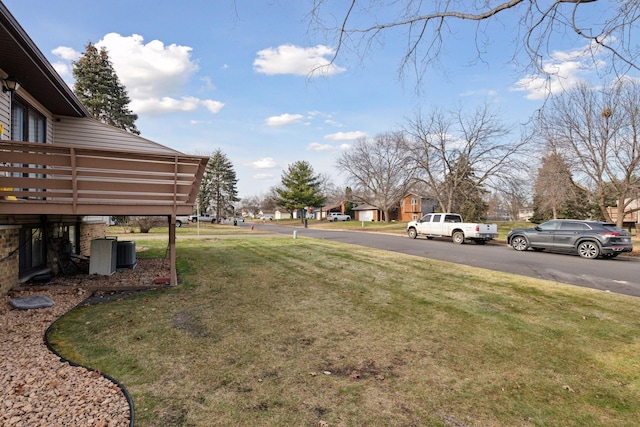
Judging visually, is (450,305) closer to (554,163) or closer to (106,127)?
(106,127)

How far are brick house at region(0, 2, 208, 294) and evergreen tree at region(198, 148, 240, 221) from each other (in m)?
55.0

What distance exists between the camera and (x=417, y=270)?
975 centimetres

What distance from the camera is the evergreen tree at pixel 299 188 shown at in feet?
191

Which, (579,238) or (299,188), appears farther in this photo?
(299,188)

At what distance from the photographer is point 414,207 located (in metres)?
59.1

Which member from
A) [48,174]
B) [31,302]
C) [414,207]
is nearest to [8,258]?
[31,302]

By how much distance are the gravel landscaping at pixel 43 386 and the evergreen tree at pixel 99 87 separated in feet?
118

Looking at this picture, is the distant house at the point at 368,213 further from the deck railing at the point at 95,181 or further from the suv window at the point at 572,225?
the deck railing at the point at 95,181

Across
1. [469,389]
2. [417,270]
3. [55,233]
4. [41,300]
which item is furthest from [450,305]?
[55,233]

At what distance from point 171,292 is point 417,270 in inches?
245

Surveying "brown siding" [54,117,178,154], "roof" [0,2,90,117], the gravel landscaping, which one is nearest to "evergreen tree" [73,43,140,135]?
"brown siding" [54,117,178,154]

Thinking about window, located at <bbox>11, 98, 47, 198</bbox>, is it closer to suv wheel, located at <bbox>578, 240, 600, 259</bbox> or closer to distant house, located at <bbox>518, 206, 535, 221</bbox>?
suv wheel, located at <bbox>578, 240, 600, 259</bbox>

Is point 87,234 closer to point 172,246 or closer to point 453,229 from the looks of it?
point 172,246

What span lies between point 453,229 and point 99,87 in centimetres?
3515
